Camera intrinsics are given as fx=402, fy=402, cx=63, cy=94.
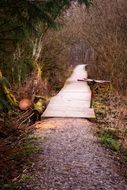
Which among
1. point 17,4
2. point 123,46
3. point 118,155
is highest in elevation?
point 17,4

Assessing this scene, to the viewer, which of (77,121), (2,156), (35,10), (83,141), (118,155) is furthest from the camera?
(77,121)

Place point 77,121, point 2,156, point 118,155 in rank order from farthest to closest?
point 77,121, point 118,155, point 2,156

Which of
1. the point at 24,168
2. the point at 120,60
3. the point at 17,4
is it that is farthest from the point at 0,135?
the point at 120,60

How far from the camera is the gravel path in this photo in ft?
18.0

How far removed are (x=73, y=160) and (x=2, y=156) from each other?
114 centimetres

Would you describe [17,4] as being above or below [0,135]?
above

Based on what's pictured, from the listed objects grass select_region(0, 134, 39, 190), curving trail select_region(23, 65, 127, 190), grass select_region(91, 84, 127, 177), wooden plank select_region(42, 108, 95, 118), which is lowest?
grass select_region(91, 84, 127, 177)

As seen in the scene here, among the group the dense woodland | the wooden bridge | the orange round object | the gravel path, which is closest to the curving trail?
the gravel path

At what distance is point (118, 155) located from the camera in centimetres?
726

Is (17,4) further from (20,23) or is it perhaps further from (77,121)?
(77,121)

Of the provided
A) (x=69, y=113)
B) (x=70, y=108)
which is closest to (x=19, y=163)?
(x=69, y=113)

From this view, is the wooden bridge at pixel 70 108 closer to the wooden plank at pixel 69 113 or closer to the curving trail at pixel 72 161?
the wooden plank at pixel 69 113

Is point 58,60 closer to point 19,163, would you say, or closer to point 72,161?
point 72,161

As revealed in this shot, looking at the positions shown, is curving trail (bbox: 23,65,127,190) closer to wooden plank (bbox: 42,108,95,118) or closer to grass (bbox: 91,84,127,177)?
grass (bbox: 91,84,127,177)
